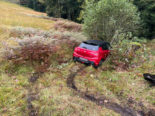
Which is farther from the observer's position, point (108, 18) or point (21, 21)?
point (21, 21)

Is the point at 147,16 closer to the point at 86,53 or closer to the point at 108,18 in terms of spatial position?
the point at 108,18

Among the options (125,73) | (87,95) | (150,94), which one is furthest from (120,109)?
(125,73)

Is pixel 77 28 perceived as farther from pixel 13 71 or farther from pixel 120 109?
pixel 120 109

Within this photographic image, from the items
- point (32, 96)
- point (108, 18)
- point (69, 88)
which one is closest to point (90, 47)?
point (69, 88)

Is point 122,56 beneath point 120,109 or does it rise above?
above

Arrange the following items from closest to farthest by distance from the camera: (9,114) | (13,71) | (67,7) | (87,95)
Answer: (9,114) < (87,95) < (13,71) < (67,7)

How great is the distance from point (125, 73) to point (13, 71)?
5.76 meters

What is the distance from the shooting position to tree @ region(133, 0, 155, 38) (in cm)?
1440

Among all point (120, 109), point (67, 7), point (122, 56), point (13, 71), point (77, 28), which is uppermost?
point (67, 7)

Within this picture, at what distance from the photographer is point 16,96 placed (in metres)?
3.83

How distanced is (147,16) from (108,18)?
8.96 metres

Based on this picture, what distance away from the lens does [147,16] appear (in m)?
14.8

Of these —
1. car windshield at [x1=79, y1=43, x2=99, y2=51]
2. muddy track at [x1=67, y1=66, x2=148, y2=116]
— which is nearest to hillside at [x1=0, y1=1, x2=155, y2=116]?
muddy track at [x1=67, y1=66, x2=148, y2=116]

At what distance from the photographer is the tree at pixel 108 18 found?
892 cm
